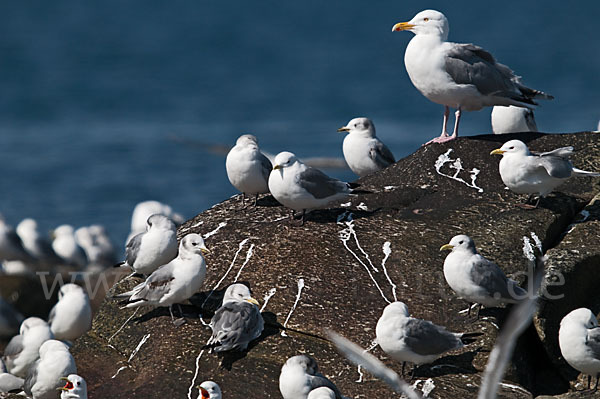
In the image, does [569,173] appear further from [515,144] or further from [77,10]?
[77,10]

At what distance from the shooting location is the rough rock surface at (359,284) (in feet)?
28.7

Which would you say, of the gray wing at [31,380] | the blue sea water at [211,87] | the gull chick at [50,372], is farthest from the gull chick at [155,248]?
the blue sea water at [211,87]

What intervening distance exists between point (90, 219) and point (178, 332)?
2366cm

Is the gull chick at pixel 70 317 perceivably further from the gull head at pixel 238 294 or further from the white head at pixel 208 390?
the white head at pixel 208 390

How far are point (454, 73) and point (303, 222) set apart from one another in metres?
2.74

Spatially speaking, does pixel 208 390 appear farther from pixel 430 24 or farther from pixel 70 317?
pixel 70 317

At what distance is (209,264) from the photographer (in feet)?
33.5

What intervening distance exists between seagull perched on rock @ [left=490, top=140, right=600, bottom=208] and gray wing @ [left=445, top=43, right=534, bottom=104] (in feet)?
4.81

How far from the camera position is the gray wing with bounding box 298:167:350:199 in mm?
10289

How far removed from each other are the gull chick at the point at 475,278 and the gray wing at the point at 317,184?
179cm

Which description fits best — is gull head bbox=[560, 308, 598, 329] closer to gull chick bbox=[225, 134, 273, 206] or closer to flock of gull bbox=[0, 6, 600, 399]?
flock of gull bbox=[0, 6, 600, 399]

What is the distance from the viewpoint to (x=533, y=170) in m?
10.2

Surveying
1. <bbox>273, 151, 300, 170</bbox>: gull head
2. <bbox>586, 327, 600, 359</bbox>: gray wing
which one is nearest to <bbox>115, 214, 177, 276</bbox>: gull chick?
<bbox>273, 151, 300, 170</bbox>: gull head

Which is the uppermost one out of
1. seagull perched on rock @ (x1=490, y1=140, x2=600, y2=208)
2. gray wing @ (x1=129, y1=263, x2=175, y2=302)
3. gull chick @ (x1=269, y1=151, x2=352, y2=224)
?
seagull perched on rock @ (x1=490, y1=140, x2=600, y2=208)
